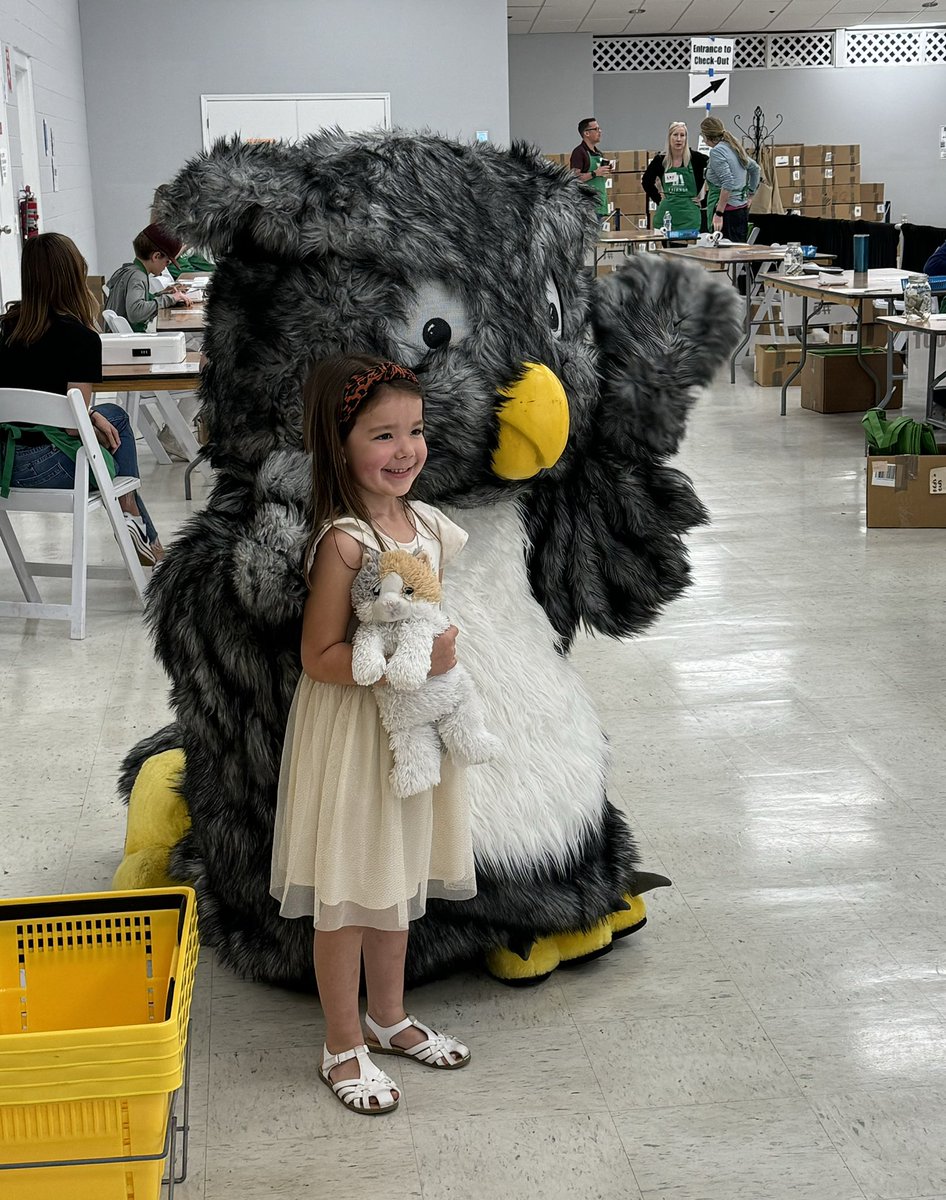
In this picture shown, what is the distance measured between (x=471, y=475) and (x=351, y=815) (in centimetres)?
53

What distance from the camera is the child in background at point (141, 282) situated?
20.8ft

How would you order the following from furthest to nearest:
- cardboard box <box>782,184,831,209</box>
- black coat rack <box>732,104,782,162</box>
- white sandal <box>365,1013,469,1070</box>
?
black coat rack <box>732,104,782,162</box>
cardboard box <box>782,184,831,209</box>
white sandal <box>365,1013,469,1070</box>

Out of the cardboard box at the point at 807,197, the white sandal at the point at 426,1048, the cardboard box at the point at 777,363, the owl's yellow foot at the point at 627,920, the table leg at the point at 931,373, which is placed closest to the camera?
the white sandal at the point at 426,1048

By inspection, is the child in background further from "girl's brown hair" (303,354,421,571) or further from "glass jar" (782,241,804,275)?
"girl's brown hair" (303,354,421,571)

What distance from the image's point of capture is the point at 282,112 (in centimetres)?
1193

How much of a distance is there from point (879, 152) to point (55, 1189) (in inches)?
A: 812

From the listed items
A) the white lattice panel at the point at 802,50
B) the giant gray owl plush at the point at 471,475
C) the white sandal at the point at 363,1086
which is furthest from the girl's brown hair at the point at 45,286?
the white lattice panel at the point at 802,50

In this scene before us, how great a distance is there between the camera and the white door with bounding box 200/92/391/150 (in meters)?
11.9

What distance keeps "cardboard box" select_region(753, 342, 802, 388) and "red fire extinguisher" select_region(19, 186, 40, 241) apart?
4.64m

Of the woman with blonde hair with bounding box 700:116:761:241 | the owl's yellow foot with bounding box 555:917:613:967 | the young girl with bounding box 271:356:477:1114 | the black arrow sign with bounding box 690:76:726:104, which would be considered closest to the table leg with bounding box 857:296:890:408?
the woman with blonde hair with bounding box 700:116:761:241

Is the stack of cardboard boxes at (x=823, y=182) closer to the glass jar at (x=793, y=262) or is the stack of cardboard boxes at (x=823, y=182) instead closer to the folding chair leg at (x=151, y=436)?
the glass jar at (x=793, y=262)

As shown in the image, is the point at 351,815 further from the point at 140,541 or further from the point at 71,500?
the point at 140,541

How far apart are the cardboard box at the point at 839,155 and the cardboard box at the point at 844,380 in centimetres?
1095

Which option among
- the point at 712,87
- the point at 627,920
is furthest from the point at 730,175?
the point at 627,920
